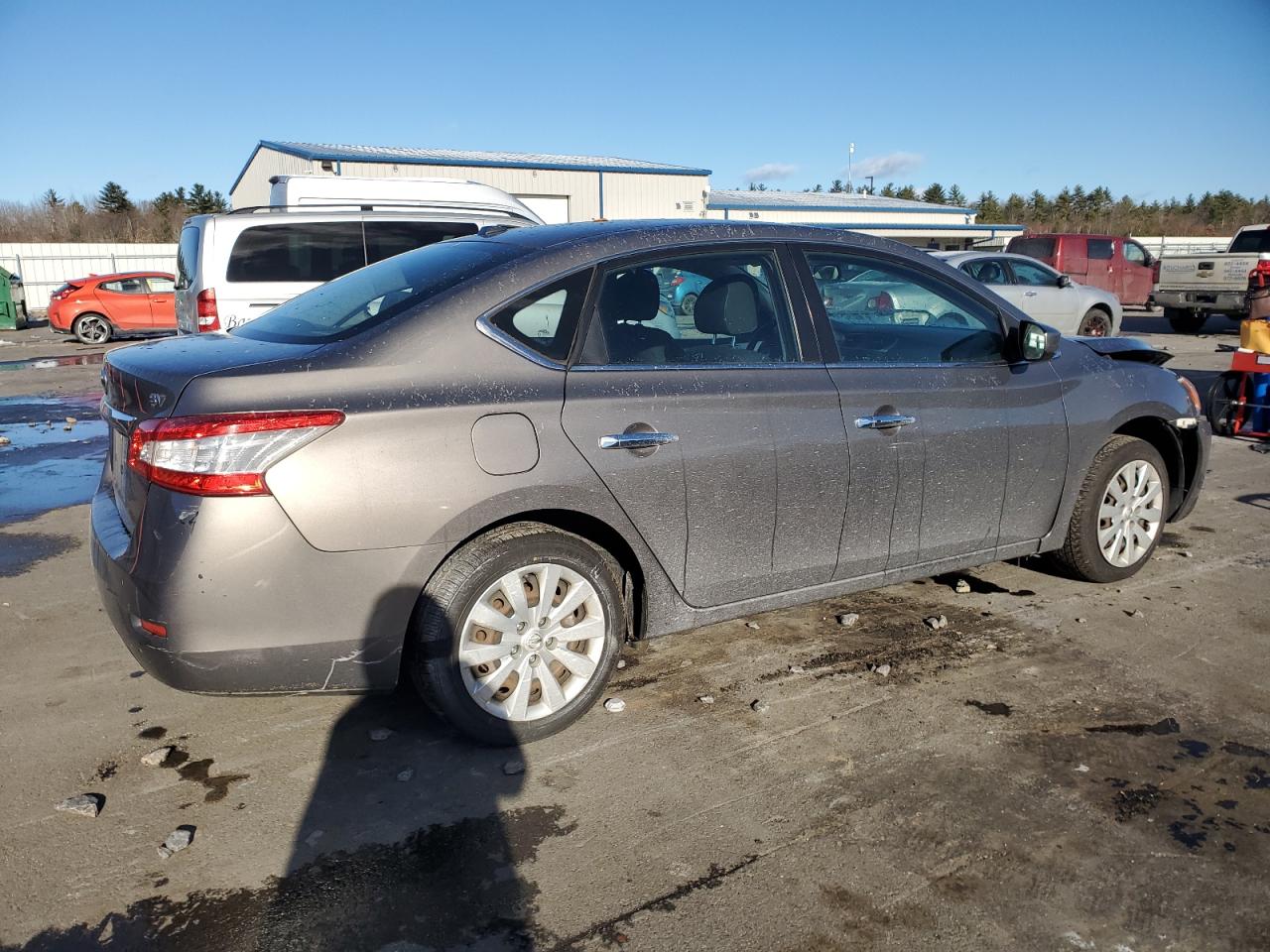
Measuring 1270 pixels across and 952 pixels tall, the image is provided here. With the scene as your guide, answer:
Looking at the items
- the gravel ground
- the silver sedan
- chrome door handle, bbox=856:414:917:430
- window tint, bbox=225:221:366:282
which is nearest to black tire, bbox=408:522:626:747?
the gravel ground

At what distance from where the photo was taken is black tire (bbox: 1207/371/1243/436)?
886 centimetres

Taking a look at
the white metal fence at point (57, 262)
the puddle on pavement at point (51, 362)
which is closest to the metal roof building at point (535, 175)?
the white metal fence at point (57, 262)

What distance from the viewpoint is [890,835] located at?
115 inches

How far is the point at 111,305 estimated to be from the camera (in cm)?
2197

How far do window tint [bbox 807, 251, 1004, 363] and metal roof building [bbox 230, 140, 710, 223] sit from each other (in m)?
25.0

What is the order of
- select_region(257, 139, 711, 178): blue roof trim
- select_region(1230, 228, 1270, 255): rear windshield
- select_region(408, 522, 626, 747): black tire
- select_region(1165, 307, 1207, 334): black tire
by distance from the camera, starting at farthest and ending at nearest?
select_region(257, 139, 711, 178): blue roof trim, select_region(1230, 228, 1270, 255): rear windshield, select_region(1165, 307, 1207, 334): black tire, select_region(408, 522, 626, 747): black tire

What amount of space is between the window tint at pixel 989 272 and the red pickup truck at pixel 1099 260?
298 inches

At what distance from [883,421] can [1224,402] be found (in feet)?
21.6

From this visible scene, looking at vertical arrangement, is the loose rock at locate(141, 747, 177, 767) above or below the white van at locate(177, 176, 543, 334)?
below

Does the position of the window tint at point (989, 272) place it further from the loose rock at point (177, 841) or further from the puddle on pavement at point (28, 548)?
the loose rock at point (177, 841)

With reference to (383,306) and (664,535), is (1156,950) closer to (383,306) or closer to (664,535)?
(664,535)

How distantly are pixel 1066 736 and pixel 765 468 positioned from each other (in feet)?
4.80

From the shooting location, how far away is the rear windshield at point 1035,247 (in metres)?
22.5

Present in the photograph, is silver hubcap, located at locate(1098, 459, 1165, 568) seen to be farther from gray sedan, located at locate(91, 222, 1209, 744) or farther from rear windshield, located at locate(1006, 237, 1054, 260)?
rear windshield, located at locate(1006, 237, 1054, 260)
